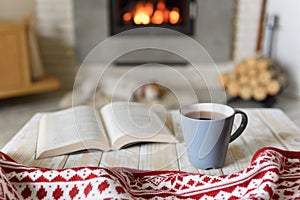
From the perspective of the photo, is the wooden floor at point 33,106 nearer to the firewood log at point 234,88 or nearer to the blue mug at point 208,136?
the firewood log at point 234,88

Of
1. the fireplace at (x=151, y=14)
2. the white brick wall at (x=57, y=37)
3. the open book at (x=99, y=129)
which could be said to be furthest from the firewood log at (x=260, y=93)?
the open book at (x=99, y=129)

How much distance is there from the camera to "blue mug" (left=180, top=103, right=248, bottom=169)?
0.65 meters

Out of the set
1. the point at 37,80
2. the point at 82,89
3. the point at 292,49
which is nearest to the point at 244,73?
the point at 292,49

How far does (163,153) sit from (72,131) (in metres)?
0.21

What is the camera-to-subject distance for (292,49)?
7.79 feet

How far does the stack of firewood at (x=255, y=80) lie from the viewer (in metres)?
2.18

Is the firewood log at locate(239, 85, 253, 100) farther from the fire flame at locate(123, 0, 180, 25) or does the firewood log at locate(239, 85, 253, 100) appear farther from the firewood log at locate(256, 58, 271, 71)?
the fire flame at locate(123, 0, 180, 25)

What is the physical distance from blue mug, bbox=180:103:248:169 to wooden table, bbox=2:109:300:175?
0.06 ft

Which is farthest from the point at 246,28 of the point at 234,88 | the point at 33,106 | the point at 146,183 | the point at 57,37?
the point at 146,183

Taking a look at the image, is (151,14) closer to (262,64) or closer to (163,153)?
(262,64)

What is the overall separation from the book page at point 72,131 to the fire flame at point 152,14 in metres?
1.70

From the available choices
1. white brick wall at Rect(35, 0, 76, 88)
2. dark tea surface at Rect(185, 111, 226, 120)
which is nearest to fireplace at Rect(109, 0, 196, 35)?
white brick wall at Rect(35, 0, 76, 88)

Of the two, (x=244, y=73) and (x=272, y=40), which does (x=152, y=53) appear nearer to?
(x=244, y=73)

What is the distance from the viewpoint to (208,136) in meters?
0.66
